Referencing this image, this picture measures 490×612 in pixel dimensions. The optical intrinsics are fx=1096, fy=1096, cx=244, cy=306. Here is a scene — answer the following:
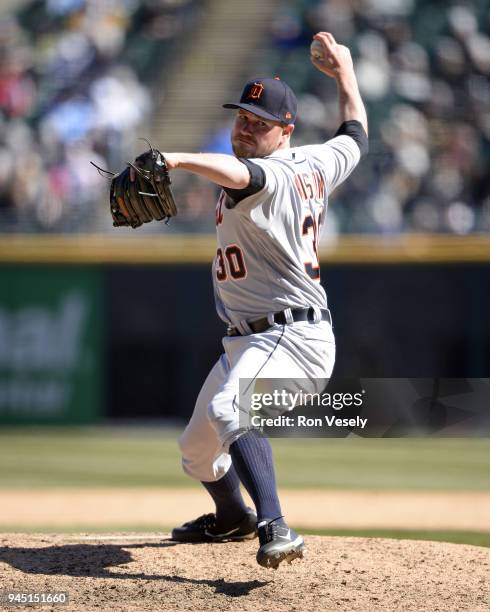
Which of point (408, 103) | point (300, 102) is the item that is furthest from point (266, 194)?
point (408, 103)

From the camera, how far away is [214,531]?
448 cm

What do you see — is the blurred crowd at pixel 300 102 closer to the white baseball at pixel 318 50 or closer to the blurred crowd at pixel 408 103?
the blurred crowd at pixel 408 103

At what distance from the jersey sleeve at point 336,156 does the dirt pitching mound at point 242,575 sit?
1.42 m

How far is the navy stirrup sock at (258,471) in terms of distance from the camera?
12.0 ft

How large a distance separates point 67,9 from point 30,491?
26.2 ft

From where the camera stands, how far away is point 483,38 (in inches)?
487

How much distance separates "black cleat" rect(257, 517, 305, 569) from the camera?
3.51m

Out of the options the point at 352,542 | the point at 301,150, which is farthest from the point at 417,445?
the point at 301,150

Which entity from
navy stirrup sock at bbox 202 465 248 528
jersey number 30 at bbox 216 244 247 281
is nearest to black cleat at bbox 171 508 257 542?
navy stirrup sock at bbox 202 465 248 528

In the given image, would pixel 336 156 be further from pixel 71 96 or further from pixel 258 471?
pixel 71 96

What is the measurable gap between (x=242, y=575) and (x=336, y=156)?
62.4 inches

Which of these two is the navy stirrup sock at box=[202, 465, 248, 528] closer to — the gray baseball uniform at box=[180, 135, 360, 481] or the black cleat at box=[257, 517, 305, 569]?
the gray baseball uniform at box=[180, 135, 360, 481]

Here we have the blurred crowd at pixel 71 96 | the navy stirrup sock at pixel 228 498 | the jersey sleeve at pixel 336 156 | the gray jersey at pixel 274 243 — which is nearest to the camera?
the gray jersey at pixel 274 243

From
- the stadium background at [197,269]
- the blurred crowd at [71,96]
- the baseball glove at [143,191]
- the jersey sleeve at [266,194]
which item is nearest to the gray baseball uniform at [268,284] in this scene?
the jersey sleeve at [266,194]
